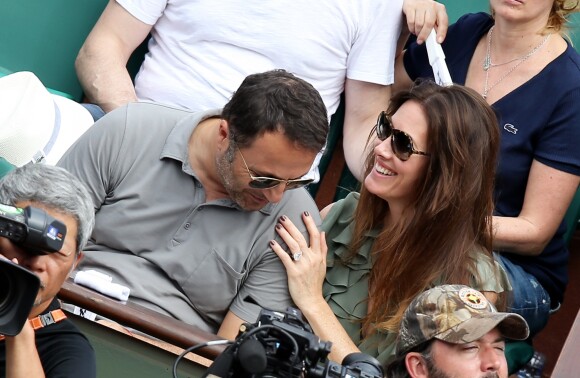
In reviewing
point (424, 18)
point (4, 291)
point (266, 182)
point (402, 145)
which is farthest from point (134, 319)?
point (424, 18)

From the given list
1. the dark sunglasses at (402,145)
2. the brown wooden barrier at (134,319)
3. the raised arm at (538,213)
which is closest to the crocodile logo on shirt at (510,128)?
the raised arm at (538,213)

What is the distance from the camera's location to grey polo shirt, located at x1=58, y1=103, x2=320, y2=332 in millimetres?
3047

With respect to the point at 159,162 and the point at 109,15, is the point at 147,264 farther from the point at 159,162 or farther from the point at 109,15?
the point at 109,15

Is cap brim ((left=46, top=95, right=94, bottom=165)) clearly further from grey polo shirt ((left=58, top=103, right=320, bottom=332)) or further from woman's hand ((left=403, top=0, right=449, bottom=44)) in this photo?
woman's hand ((left=403, top=0, right=449, bottom=44))

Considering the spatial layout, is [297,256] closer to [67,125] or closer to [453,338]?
[453,338]

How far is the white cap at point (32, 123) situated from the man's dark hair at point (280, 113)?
0.72 meters

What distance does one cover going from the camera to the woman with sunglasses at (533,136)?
135 inches

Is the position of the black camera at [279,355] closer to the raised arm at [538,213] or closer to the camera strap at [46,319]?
the camera strap at [46,319]

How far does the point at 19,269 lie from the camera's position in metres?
2.01

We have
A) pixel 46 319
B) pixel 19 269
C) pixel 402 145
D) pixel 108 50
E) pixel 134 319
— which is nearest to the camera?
pixel 19 269

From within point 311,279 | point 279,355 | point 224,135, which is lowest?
point 311,279

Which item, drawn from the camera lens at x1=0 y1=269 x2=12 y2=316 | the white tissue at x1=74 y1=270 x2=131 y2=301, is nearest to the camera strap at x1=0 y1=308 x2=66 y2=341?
the camera lens at x1=0 y1=269 x2=12 y2=316

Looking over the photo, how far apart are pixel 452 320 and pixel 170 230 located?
875mm

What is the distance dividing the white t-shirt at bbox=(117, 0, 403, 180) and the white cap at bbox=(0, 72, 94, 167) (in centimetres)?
38
